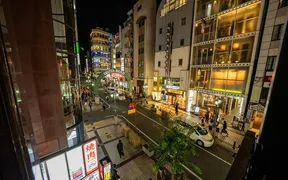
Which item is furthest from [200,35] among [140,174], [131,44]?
[131,44]

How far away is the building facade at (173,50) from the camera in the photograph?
1891cm

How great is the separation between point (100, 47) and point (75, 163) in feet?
227

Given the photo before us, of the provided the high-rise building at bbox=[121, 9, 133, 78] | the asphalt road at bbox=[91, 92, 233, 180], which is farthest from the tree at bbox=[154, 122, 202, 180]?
the high-rise building at bbox=[121, 9, 133, 78]

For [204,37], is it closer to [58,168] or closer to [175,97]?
[175,97]

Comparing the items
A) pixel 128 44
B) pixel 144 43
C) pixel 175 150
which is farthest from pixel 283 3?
pixel 128 44

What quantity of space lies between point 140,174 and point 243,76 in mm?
14592

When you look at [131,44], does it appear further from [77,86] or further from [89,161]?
[89,161]

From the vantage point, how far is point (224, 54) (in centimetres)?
1512

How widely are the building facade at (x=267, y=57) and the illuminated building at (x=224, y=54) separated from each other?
25.6 inches

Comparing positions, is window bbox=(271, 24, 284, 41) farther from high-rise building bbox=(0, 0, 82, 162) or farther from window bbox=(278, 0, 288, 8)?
high-rise building bbox=(0, 0, 82, 162)

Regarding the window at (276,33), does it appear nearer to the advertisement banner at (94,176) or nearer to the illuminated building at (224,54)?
the illuminated building at (224,54)

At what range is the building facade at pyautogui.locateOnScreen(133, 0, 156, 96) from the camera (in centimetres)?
2811

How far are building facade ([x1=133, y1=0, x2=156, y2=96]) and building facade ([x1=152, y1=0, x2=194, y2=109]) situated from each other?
4.48 metres

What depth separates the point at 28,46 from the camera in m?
5.08
